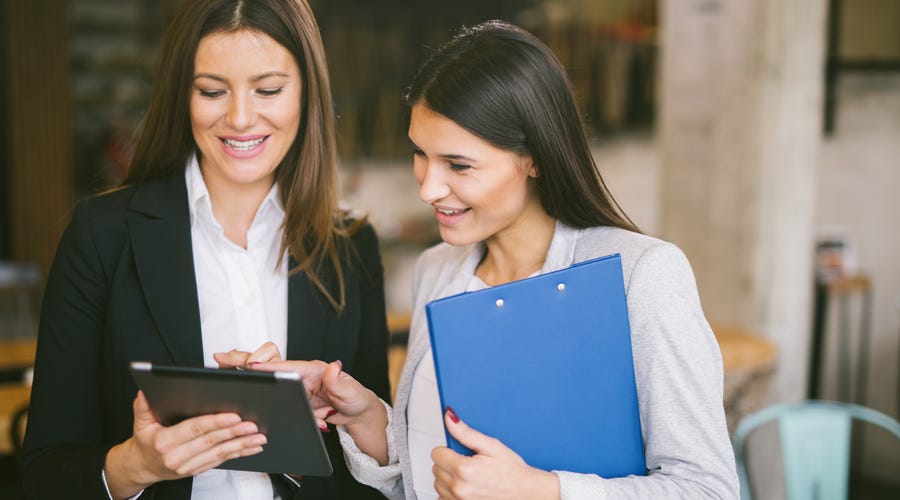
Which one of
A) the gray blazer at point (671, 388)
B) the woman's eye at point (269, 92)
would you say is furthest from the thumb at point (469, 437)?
the woman's eye at point (269, 92)

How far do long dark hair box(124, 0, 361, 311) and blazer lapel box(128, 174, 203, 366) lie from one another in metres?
0.12

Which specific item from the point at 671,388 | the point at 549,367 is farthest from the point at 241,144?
the point at 671,388

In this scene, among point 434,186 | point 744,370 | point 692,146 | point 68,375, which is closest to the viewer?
point 434,186

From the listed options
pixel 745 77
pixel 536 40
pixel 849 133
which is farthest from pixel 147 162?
pixel 849 133

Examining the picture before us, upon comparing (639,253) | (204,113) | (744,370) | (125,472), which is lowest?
(744,370)

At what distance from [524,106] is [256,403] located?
621 millimetres

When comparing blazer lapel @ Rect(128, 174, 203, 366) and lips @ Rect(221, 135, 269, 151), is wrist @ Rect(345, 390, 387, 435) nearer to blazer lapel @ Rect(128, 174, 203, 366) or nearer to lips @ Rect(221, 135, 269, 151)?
blazer lapel @ Rect(128, 174, 203, 366)

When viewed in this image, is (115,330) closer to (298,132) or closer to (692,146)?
(298,132)

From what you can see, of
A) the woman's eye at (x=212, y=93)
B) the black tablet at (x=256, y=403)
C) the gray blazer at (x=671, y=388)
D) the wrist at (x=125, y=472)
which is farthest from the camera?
the woman's eye at (x=212, y=93)

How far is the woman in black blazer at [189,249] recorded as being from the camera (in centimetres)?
160

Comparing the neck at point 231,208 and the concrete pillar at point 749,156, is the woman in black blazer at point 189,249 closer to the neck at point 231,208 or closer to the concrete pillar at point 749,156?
the neck at point 231,208

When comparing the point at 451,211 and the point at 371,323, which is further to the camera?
the point at 371,323

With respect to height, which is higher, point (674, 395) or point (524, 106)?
point (524, 106)

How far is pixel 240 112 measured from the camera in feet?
5.38
